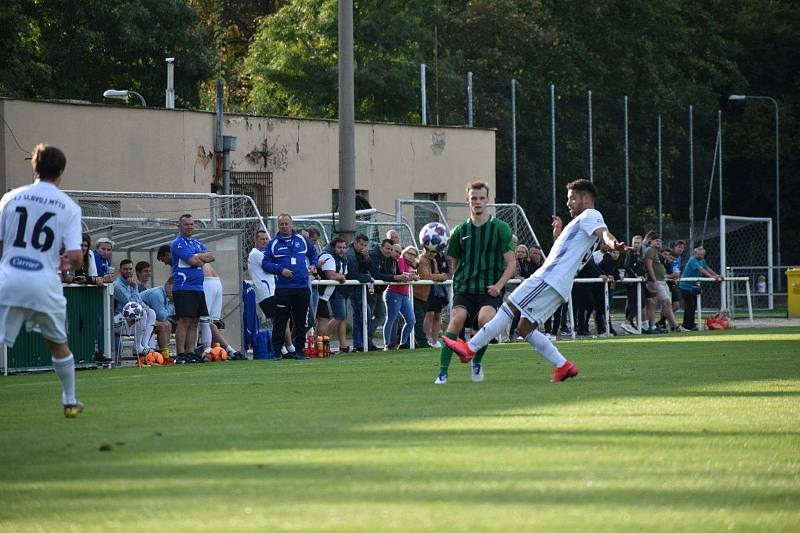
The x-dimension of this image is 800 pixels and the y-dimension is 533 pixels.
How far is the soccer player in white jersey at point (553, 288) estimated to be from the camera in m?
13.4

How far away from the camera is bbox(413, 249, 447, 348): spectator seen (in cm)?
2475

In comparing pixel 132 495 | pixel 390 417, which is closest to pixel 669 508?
pixel 132 495

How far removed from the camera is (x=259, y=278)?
2320 centimetres

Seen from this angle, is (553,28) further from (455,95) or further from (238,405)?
(238,405)

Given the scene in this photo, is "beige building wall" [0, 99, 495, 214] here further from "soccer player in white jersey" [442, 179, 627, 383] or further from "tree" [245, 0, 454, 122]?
"soccer player in white jersey" [442, 179, 627, 383]

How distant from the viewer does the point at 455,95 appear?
50156mm

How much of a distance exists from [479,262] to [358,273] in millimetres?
9969

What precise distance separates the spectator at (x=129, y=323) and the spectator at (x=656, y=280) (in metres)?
11.5

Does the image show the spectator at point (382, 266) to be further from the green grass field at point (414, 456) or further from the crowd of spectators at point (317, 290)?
the green grass field at point (414, 456)

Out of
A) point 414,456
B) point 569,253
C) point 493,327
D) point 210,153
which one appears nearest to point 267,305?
point 493,327

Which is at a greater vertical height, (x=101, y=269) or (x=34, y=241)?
(x=34, y=241)

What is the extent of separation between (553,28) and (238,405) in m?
45.6

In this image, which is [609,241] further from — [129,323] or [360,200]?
[360,200]

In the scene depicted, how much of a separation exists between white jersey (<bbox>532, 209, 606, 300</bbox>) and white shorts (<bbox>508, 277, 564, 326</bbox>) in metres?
0.08
